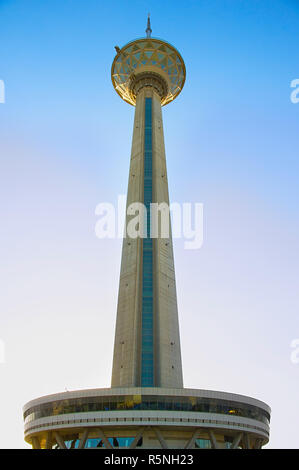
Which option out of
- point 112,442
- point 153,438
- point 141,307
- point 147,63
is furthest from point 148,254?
point 147,63

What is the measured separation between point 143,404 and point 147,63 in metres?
69.5

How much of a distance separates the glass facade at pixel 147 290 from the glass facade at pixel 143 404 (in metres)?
11.7

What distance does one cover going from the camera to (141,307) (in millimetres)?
63188

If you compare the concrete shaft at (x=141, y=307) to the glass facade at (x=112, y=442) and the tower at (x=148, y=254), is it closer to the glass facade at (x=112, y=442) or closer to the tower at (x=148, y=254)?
the tower at (x=148, y=254)

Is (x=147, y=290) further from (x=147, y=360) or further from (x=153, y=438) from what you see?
(x=153, y=438)

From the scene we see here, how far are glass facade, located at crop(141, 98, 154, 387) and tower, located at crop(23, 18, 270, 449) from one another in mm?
146

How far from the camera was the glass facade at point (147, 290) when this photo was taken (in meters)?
58.8

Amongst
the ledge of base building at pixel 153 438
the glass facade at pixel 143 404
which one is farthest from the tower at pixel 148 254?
the glass facade at pixel 143 404

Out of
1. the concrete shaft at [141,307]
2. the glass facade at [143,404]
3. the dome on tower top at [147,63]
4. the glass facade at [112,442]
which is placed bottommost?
the glass facade at [112,442]
